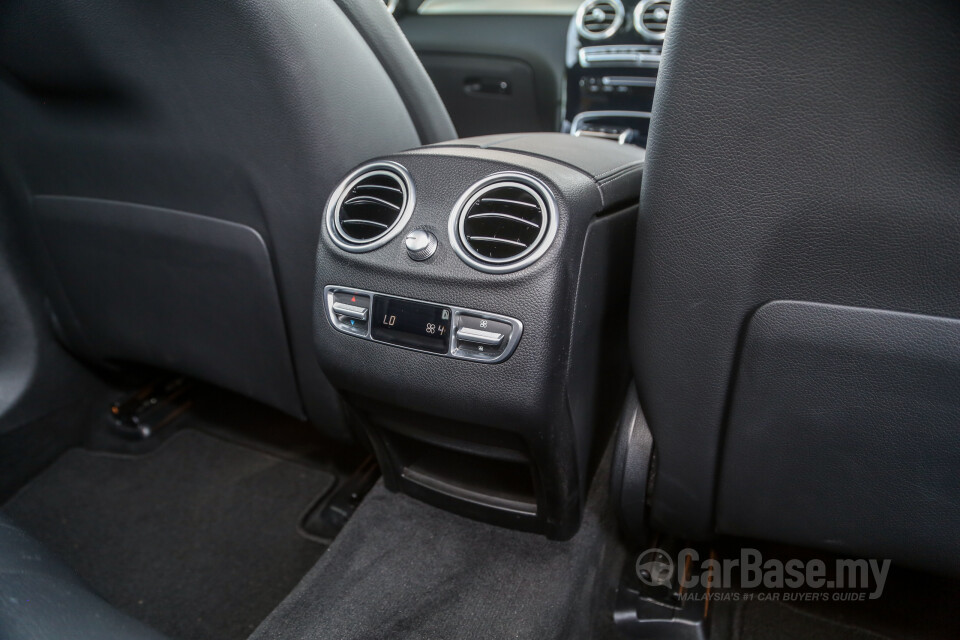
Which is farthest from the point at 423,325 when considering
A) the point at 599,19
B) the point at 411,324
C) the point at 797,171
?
the point at 599,19

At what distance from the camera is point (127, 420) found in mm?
1830

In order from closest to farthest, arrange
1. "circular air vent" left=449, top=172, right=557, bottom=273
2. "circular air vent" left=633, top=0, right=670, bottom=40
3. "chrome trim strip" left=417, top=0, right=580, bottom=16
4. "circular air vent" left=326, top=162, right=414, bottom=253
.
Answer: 1. "circular air vent" left=449, top=172, right=557, bottom=273
2. "circular air vent" left=326, top=162, right=414, bottom=253
3. "circular air vent" left=633, top=0, right=670, bottom=40
4. "chrome trim strip" left=417, top=0, right=580, bottom=16

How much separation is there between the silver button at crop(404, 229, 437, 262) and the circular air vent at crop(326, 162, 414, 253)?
4 centimetres

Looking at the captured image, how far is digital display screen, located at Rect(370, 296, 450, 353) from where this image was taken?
2.91 ft

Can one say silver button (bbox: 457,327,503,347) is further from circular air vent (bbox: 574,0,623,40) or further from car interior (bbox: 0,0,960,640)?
circular air vent (bbox: 574,0,623,40)

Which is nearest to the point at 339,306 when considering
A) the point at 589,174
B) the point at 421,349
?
the point at 421,349

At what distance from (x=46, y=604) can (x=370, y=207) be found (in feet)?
2.01

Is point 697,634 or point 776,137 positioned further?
point 697,634

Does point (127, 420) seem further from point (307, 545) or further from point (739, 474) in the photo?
point (739, 474)

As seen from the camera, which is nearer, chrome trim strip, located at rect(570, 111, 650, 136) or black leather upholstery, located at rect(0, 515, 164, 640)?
black leather upholstery, located at rect(0, 515, 164, 640)

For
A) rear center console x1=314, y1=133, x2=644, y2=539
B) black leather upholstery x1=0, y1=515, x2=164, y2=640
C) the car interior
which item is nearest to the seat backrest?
the car interior

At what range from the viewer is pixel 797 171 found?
636 mm

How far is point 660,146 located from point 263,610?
1.16 m

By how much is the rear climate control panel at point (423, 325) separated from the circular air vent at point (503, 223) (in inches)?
2.9
